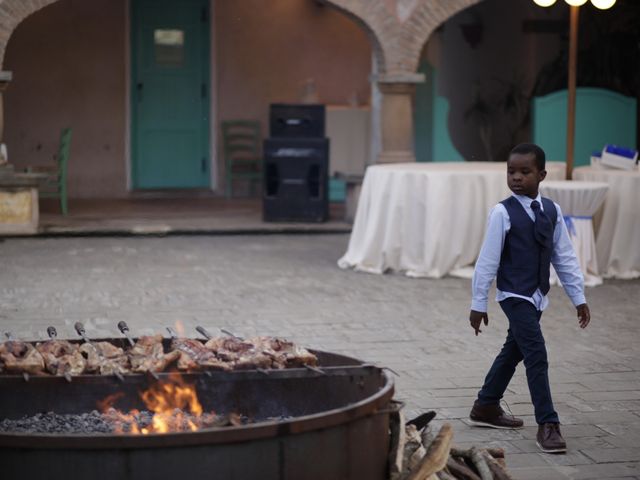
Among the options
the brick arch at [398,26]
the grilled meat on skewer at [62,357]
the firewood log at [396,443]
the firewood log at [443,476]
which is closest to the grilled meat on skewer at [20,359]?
the grilled meat on skewer at [62,357]

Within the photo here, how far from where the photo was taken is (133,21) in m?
16.8

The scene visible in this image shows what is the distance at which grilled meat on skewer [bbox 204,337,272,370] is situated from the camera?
406cm

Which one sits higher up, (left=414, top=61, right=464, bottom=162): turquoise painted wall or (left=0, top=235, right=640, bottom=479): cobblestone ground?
(left=414, top=61, right=464, bottom=162): turquoise painted wall

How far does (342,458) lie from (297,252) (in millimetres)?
8334

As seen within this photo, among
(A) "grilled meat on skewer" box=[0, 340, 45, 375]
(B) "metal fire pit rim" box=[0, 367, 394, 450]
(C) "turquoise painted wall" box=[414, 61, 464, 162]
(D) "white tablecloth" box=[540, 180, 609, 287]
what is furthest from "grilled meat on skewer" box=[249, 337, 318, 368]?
(C) "turquoise painted wall" box=[414, 61, 464, 162]

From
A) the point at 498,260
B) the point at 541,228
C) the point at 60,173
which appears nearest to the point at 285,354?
the point at 498,260

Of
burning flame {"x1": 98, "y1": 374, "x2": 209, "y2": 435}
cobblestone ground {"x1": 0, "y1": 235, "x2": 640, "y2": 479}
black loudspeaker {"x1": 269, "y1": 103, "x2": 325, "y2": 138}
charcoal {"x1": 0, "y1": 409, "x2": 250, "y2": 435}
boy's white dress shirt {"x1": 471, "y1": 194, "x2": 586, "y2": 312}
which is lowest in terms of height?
cobblestone ground {"x1": 0, "y1": 235, "x2": 640, "y2": 479}

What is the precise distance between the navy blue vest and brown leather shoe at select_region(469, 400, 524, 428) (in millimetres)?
603

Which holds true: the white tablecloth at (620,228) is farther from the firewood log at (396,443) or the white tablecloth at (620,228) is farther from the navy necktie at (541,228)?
the firewood log at (396,443)

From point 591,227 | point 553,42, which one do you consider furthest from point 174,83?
point 591,227

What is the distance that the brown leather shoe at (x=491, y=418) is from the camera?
5.47m

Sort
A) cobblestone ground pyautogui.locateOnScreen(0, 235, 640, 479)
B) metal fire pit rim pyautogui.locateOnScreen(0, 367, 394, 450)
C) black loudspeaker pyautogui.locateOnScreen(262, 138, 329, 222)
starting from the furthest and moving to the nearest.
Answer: black loudspeaker pyautogui.locateOnScreen(262, 138, 329, 222) → cobblestone ground pyautogui.locateOnScreen(0, 235, 640, 479) → metal fire pit rim pyautogui.locateOnScreen(0, 367, 394, 450)

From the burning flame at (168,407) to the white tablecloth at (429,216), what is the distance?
636 cm

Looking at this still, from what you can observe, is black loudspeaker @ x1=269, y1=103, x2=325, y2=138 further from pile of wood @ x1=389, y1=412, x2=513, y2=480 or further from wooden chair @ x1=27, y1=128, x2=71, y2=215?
pile of wood @ x1=389, y1=412, x2=513, y2=480
